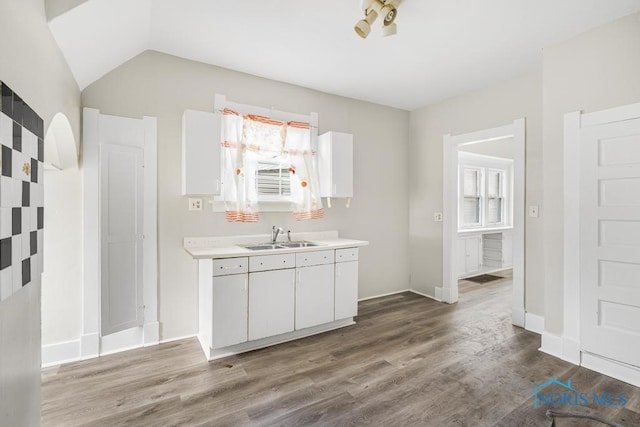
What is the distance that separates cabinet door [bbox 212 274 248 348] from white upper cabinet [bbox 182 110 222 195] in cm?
82

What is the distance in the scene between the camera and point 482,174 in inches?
227

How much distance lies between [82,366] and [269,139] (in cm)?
254

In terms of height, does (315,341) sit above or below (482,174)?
below

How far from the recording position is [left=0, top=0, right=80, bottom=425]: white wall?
1.07 m

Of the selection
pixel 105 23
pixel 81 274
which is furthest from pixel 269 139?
pixel 81 274

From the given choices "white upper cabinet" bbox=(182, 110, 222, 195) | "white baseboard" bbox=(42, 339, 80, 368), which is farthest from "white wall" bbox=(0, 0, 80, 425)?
"white baseboard" bbox=(42, 339, 80, 368)

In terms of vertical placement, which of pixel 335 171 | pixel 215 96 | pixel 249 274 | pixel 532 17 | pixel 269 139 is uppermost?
pixel 532 17

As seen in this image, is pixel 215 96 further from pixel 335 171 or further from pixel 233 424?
pixel 233 424

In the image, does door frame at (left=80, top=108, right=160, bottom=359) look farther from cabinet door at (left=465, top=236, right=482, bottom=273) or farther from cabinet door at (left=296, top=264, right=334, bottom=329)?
cabinet door at (left=465, top=236, right=482, bottom=273)

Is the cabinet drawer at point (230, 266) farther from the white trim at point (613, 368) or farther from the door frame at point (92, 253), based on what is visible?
the white trim at point (613, 368)

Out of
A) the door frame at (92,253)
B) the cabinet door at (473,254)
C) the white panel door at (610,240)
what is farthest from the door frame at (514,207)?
the door frame at (92,253)

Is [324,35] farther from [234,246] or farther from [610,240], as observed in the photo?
[610,240]

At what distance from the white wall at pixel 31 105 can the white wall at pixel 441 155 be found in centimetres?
388

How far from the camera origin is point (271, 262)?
2.77m
